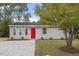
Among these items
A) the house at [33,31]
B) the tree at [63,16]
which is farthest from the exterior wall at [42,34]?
the tree at [63,16]

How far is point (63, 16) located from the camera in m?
18.7

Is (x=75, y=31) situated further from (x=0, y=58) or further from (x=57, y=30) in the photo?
(x=0, y=58)

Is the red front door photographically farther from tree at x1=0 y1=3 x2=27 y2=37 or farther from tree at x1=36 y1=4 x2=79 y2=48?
tree at x1=0 y1=3 x2=27 y2=37

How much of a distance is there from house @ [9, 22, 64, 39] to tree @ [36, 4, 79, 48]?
11 cm

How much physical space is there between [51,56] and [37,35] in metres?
0.49

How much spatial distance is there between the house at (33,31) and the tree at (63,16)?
11 cm

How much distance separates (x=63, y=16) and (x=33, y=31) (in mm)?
635

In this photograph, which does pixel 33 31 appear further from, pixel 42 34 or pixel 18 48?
pixel 18 48

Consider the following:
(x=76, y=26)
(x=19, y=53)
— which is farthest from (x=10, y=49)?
(x=76, y=26)

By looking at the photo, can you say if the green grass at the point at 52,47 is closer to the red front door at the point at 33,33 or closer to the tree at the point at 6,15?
the red front door at the point at 33,33

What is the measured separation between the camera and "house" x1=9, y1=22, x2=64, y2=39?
61.6 ft

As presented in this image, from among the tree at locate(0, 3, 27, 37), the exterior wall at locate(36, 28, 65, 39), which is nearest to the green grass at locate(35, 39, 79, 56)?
the exterior wall at locate(36, 28, 65, 39)

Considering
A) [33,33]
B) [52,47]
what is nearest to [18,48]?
[33,33]

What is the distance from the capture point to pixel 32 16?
1877cm
